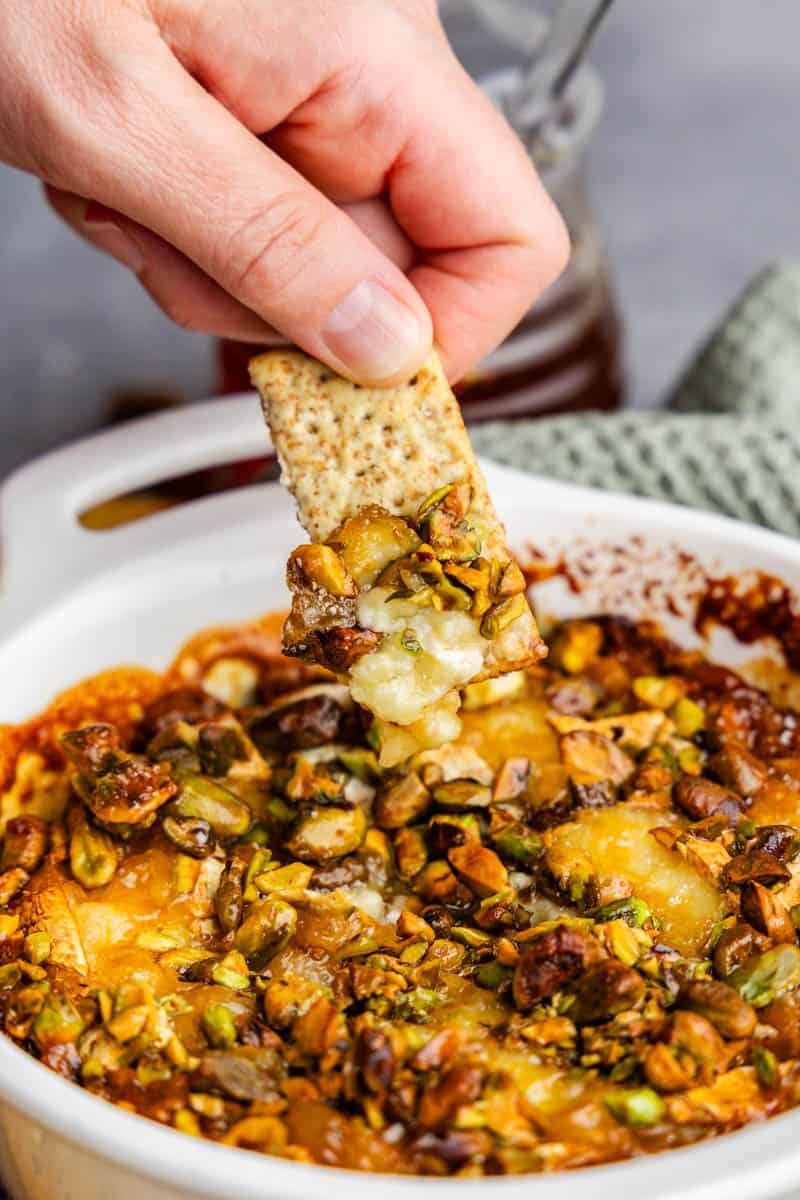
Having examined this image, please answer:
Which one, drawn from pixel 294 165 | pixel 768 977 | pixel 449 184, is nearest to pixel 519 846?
pixel 768 977

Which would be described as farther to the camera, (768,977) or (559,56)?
(559,56)

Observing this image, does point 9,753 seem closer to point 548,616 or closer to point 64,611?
point 64,611

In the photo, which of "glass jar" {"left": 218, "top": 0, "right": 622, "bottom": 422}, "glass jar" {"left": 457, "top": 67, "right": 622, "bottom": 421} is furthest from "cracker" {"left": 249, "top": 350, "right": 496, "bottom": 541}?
"glass jar" {"left": 457, "top": 67, "right": 622, "bottom": 421}

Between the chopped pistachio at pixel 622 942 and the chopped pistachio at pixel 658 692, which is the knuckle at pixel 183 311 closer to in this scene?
the chopped pistachio at pixel 658 692

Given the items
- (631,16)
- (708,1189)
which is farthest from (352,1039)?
(631,16)

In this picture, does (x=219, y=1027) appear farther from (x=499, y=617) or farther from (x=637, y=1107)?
(x=499, y=617)

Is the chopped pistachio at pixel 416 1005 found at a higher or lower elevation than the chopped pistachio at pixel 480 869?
higher

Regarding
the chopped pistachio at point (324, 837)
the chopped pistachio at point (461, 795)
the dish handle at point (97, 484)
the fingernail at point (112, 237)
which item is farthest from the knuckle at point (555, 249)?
the chopped pistachio at point (324, 837)
